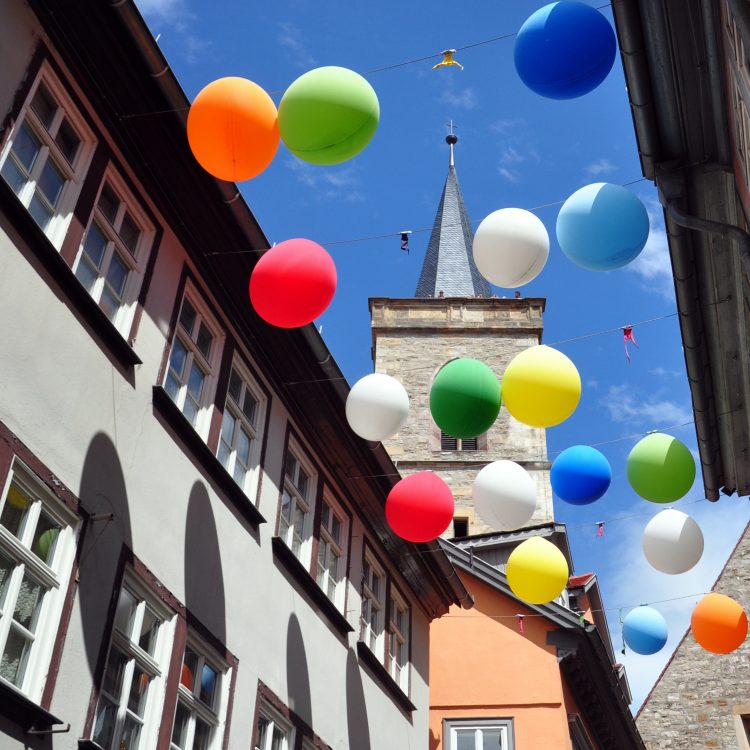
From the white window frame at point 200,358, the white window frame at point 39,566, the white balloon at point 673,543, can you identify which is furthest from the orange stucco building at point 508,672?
the white window frame at point 39,566

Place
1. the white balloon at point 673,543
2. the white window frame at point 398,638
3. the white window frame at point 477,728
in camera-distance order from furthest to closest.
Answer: the white window frame at point 477,728 < the white window frame at point 398,638 < the white balloon at point 673,543

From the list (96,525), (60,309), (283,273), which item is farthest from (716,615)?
(60,309)

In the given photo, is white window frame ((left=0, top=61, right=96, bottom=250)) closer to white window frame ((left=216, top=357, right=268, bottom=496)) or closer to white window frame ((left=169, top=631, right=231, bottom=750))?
white window frame ((left=216, top=357, right=268, bottom=496))

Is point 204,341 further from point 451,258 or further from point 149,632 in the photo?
point 451,258

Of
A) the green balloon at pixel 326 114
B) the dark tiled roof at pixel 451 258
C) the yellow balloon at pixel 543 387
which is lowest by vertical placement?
the yellow balloon at pixel 543 387

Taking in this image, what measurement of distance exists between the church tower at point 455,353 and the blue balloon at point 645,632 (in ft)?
72.5

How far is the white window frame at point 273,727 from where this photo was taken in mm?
→ 8906

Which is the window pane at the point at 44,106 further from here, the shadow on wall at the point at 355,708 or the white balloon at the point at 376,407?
the shadow on wall at the point at 355,708

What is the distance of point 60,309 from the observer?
6914mm

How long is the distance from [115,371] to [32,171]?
58.8 inches

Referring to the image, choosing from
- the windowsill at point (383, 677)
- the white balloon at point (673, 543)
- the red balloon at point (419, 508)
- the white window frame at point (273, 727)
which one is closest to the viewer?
the white window frame at point (273, 727)

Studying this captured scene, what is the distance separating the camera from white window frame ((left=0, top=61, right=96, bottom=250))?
22.7ft

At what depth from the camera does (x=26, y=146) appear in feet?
23.0

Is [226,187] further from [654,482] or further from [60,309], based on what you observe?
[654,482]
